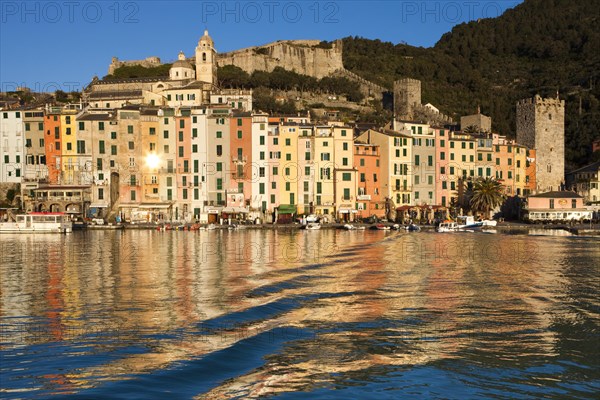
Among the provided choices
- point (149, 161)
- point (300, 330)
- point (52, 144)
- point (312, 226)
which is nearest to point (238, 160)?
point (149, 161)

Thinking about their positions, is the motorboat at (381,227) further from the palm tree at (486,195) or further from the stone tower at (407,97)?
the stone tower at (407,97)

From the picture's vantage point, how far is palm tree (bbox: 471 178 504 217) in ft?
256

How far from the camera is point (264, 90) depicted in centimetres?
11962

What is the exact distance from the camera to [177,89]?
10000cm

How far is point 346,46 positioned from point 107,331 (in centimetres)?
16996

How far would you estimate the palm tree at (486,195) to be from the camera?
256 ft

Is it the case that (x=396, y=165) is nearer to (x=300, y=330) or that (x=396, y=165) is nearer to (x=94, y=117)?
(x=94, y=117)

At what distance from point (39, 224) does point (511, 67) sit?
13227cm

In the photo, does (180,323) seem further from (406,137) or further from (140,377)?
(406,137)

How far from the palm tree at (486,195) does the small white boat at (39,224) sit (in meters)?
44.3

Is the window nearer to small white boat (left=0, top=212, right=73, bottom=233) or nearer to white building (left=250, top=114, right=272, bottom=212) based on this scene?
small white boat (left=0, top=212, right=73, bottom=233)

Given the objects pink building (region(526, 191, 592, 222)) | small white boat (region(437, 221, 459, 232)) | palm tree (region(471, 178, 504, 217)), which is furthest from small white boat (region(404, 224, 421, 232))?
pink building (region(526, 191, 592, 222))

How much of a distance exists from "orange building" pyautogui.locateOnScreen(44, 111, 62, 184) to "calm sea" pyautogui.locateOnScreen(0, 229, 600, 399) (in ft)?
153

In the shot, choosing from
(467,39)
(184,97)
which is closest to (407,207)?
(184,97)
